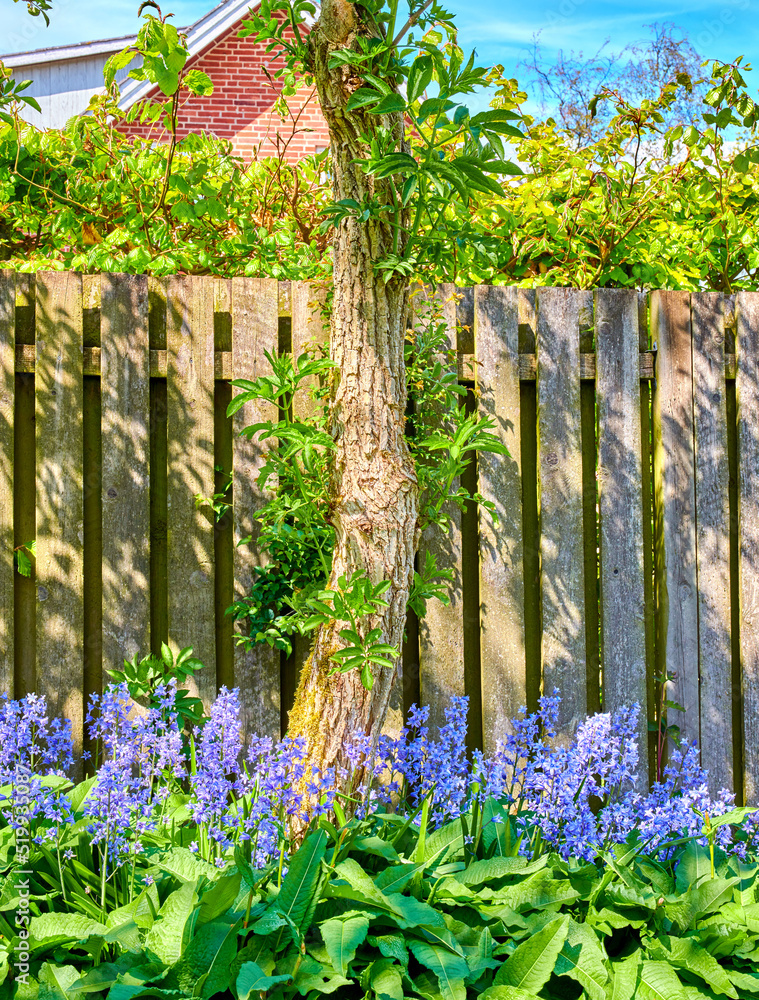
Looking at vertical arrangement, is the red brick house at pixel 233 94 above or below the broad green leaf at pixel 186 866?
above

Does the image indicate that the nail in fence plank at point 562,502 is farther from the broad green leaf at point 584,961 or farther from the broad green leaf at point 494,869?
the broad green leaf at point 584,961

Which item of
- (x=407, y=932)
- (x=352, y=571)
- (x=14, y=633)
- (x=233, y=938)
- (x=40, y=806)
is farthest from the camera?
(x=14, y=633)

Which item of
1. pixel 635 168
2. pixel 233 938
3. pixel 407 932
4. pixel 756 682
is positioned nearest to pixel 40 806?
pixel 233 938

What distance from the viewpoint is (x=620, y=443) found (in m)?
2.94

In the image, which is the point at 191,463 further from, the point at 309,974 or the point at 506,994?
the point at 506,994

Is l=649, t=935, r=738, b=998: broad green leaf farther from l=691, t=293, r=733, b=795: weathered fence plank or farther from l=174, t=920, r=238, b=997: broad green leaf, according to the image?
l=691, t=293, r=733, b=795: weathered fence plank

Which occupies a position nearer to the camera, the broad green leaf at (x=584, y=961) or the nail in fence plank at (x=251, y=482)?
Answer: the broad green leaf at (x=584, y=961)

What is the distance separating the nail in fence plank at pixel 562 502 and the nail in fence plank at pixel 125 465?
1.37 metres

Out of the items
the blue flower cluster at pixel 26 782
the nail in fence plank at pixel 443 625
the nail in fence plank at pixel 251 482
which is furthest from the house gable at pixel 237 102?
the blue flower cluster at pixel 26 782

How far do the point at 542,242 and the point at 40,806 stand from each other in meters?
2.63

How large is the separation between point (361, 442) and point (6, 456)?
1249mm

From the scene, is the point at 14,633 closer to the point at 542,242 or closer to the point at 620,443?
the point at 620,443

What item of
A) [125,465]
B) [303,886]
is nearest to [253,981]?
[303,886]

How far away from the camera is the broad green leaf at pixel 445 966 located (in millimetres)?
1579
